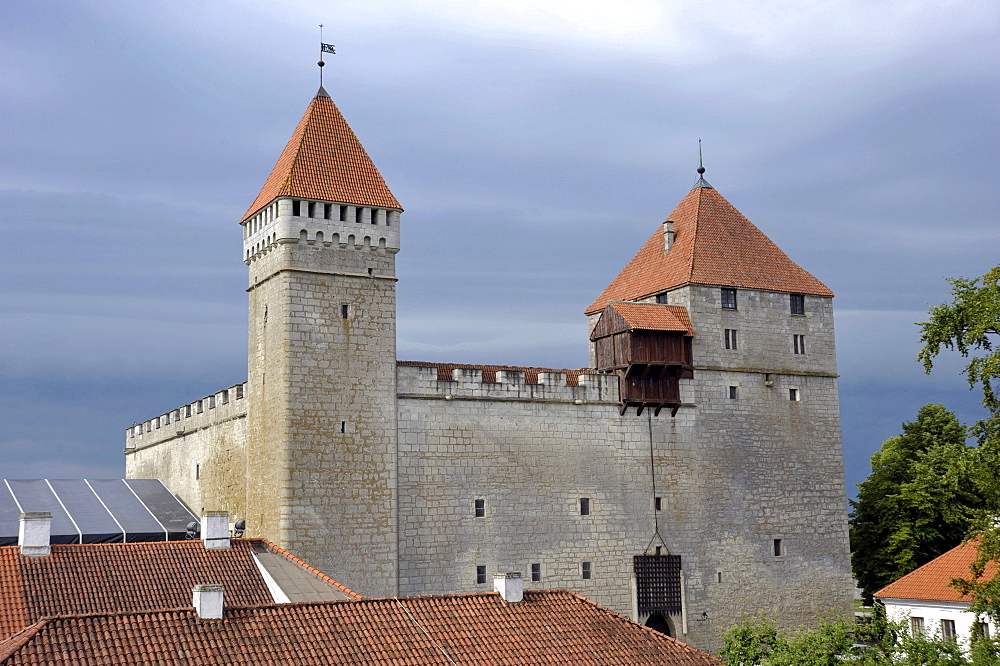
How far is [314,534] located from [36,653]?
13.3 meters

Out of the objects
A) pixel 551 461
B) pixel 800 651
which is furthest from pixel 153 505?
pixel 800 651

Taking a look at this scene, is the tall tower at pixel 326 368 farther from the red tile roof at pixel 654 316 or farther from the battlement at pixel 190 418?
the red tile roof at pixel 654 316

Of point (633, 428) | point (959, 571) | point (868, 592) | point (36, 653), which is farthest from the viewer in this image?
point (868, 592)

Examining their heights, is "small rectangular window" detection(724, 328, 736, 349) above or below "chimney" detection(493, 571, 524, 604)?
above

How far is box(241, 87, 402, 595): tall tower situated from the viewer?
3109cm

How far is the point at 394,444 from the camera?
107 ft

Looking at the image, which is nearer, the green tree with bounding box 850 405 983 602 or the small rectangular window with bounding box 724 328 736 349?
the small rectangular window with bounding box 724 328 736 349

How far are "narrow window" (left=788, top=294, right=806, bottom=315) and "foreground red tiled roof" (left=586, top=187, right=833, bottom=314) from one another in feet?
0.88

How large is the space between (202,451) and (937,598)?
2389 cm

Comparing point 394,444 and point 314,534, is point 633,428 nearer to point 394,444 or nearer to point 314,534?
point 394,444

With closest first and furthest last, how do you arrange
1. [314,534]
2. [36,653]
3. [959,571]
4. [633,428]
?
[36,653] < [314,534] < [959,571] < [633,428]

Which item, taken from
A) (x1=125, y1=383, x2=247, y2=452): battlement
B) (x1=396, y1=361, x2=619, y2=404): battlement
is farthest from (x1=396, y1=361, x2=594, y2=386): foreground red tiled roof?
(x1=125, y1=383, x2=247, y2=452): battlement

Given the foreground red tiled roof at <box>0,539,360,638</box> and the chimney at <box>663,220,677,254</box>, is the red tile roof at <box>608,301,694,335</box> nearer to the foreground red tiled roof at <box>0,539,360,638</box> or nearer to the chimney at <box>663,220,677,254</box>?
the chimney at <box>663,220,677,254</box>

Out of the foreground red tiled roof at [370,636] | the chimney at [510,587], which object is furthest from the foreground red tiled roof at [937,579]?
the chimney at [510,587]
